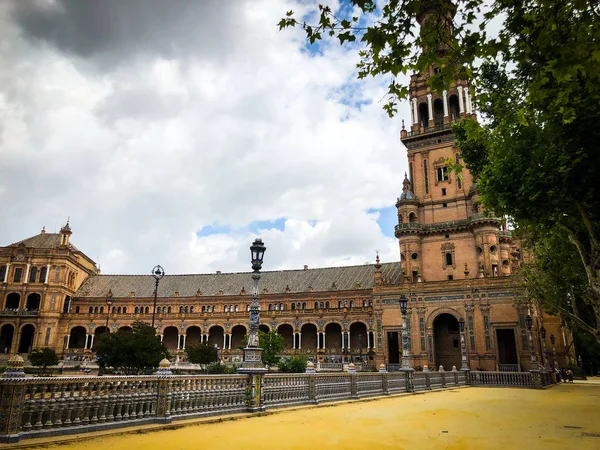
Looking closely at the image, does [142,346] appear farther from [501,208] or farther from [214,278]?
[214,278]

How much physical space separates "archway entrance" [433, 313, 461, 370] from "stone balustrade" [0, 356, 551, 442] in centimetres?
2983

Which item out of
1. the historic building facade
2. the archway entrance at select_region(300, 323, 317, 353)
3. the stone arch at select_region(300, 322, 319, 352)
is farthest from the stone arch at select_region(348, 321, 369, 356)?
the archway entrance at select_region(300, 323, 317, 353)

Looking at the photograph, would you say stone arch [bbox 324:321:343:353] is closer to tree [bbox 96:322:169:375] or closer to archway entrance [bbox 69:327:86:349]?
tree [bbox 96:322:169:375]

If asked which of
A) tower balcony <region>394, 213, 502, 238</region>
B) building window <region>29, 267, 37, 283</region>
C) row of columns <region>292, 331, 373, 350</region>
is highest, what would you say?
tower balcony <region>394, 213, 502, 238</region>

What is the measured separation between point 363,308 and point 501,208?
136 feet

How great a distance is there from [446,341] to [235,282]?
33.9 metres

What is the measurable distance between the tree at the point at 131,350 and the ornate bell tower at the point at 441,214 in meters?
26.3

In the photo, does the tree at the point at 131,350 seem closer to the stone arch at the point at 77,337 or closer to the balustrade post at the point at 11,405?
the balustrade post at the point at 11,405

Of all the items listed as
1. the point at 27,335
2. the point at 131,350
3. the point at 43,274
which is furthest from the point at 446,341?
the point at 27,335

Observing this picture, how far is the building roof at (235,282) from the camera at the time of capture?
205 ft

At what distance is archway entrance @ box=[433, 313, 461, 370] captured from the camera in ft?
145

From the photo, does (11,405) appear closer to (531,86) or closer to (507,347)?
(531,86)

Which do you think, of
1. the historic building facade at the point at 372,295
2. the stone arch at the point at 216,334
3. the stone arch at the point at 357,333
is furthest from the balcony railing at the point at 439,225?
the stone arch at the point at 216,334

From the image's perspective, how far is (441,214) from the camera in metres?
48.0
